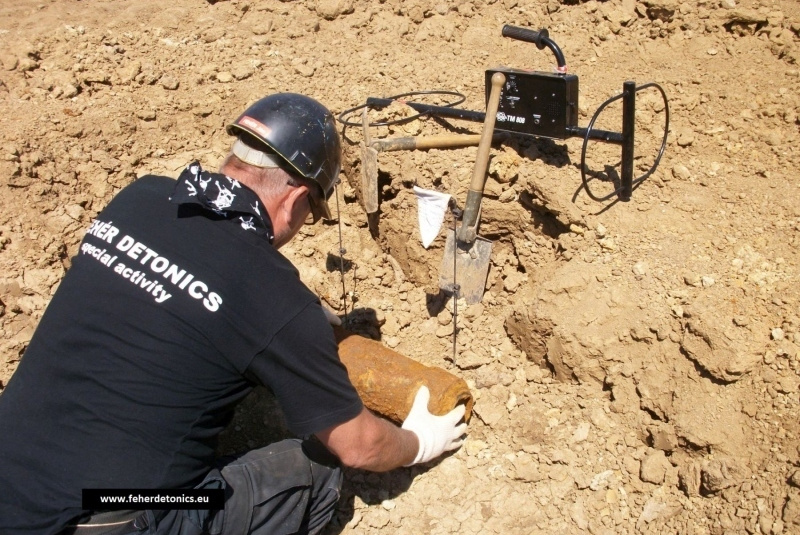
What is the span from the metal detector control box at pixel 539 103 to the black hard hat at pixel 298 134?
1474 millimetres

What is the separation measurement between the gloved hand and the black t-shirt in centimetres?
69

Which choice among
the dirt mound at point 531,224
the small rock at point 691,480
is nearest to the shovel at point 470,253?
the dirt mound at point 531,224

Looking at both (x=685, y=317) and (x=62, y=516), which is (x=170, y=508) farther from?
(x=685, y=317)

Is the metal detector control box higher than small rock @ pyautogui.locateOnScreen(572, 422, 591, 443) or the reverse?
higher

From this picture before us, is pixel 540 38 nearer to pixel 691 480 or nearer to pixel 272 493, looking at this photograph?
pixel 691 480

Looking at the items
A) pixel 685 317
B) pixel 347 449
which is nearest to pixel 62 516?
pixel 347 449

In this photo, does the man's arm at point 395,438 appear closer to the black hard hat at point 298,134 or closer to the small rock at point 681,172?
the black hard hat at point 298,134

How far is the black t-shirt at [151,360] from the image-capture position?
6.50 ft

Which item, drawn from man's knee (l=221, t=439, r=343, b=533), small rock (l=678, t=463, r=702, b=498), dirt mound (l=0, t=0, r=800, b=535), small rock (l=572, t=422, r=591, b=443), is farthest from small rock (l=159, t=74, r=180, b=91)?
small rock (l=678, t=463, r=702, b=498)

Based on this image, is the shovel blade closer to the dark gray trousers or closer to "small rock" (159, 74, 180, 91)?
the dark gray trousers

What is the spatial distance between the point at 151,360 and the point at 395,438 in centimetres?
98

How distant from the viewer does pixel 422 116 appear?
4012 millimetres

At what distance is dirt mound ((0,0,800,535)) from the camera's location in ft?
8.96

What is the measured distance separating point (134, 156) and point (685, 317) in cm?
330
